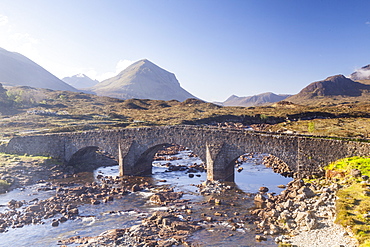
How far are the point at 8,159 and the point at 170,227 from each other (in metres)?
32.5

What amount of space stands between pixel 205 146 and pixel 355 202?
1635 centimetres

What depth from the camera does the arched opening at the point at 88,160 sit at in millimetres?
40594

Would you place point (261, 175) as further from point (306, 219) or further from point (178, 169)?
point (306, 219)

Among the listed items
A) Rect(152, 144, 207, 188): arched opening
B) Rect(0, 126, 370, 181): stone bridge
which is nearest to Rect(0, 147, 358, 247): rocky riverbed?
Rect(152, 144, 207, 188): arched opening

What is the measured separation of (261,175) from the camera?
33.2m

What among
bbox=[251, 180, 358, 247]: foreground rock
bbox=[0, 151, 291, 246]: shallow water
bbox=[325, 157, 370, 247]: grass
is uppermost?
bbox=[325, 157, 370, 247]: grass

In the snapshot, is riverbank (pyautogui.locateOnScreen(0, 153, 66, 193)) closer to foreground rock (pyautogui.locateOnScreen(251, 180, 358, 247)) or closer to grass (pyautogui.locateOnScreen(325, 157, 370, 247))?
foreground rock (pyautogui.locateOnScreen(251, 180, 358, 247))

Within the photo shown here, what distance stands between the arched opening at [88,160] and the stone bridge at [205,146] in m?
0.86

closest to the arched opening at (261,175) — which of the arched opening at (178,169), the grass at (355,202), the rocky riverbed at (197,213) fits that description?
the rocky riverbed at (197,213)

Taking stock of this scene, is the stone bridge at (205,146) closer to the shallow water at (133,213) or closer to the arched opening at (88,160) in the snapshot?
the arched opening at (88,160)

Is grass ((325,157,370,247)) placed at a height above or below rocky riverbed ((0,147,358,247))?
above

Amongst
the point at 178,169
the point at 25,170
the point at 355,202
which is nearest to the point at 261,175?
the point at 178,169

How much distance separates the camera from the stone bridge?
949 inches

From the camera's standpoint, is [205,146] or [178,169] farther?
[178,169]
